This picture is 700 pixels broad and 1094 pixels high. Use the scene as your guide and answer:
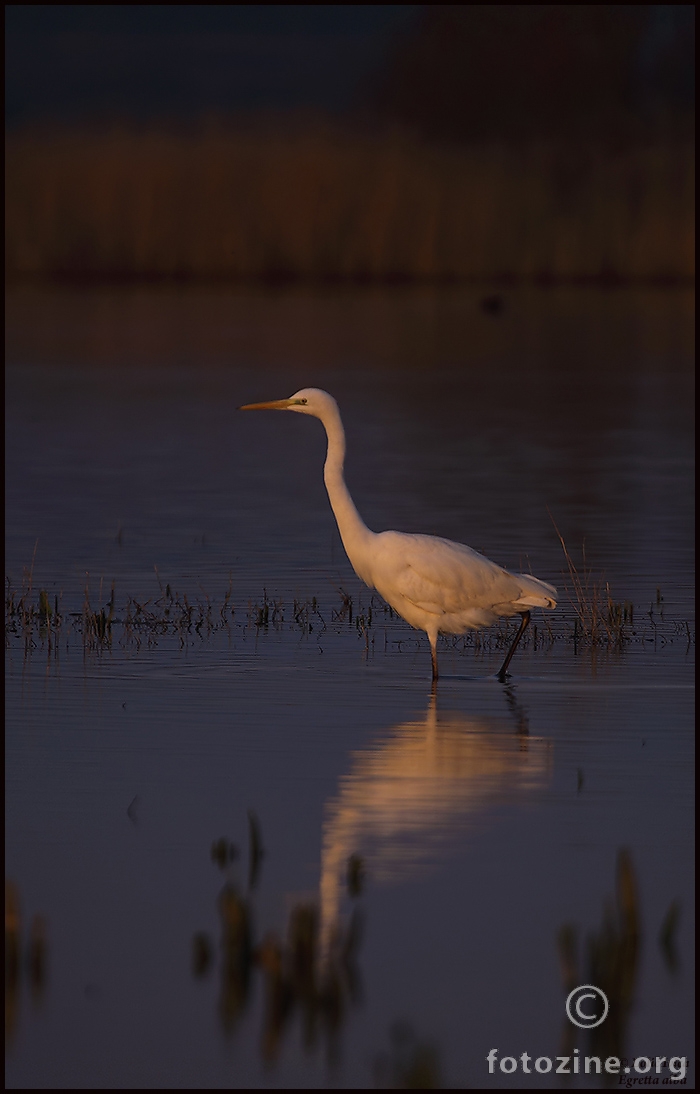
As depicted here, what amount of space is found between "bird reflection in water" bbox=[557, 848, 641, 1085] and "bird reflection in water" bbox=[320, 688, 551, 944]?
31.1 inches

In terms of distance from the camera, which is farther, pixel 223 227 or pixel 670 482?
pixel 223 227

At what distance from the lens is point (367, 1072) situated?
18.1 feet

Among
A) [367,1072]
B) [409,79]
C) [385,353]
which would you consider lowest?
[367,1072]

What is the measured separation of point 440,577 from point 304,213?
1015 inches

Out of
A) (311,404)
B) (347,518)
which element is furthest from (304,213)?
(347,518)

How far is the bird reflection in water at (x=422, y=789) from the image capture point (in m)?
7.04

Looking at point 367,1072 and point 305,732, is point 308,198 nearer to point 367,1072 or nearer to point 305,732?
point 305,732

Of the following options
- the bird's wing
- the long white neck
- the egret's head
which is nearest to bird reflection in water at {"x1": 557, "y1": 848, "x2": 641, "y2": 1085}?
the bird's wing

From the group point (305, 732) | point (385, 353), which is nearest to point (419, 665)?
point (305, 732)

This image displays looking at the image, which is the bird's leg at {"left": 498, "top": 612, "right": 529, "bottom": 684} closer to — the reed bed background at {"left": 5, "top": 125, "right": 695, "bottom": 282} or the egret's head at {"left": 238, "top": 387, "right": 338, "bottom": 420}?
the egret's head at {"left": 238, "top": 387, "right": 338, "bottom": 420}

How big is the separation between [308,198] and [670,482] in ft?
60.1

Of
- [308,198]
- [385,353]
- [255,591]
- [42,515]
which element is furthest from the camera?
[308,198]

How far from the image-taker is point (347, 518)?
10992mm

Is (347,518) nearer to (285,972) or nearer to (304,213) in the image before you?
(285,972)
